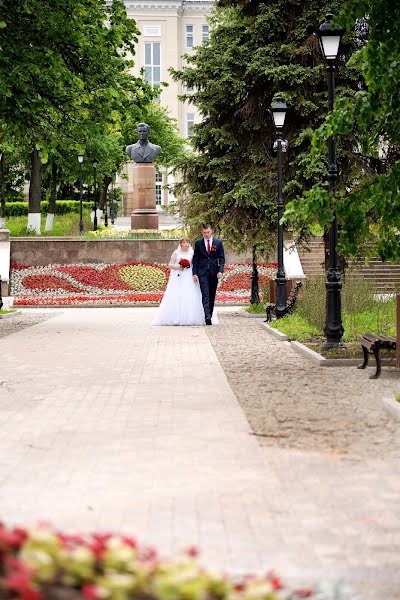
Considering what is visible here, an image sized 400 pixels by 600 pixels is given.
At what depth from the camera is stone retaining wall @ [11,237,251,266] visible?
135ft

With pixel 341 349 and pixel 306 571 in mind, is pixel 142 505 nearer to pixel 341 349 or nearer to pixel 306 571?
pixel 306 571

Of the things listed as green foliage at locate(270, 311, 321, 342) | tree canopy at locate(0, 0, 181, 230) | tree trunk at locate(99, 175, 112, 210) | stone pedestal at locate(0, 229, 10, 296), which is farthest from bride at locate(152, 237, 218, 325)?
tree trunk at locate(99, 175, 112, 210)

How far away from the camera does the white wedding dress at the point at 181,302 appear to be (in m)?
23.4

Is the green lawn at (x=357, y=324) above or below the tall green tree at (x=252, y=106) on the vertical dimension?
below

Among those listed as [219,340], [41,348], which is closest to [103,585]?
[41,348]

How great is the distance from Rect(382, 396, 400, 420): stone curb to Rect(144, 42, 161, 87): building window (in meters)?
86.9

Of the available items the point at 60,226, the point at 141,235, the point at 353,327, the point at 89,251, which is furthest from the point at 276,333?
the point at 60,226

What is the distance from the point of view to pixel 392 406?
950 cm

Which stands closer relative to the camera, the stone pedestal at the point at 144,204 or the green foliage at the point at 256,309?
the green foliage at the point at 256,309

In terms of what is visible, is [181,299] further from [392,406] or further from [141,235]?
[141,235]

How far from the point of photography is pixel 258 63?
96.5ft

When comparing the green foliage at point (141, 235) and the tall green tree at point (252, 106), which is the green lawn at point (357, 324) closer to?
the tall green tree at point (252, 106)

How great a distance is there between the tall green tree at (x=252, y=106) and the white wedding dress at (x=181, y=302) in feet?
18.4

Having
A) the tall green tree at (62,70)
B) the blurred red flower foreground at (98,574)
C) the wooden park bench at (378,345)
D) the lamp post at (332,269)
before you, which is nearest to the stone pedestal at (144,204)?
the tall green tree at (62,70)
